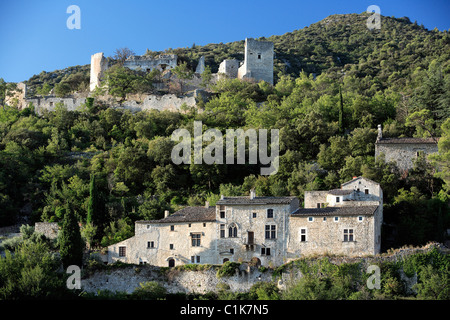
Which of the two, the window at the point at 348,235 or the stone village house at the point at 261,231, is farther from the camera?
the stone village house at the point at 261,231

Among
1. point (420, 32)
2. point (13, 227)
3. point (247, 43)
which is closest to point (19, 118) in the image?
point (13, 227)

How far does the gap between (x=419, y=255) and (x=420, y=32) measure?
86.5 meters

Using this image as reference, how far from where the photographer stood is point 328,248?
1569 inches

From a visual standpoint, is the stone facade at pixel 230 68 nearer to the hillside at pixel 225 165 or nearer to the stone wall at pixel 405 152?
the hillside at pixel 225 165

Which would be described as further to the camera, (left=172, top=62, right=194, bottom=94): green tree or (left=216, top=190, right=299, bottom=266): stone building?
(left=172, top=62, right=194, bottom=94): green tree

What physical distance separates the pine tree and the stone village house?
10.5ft

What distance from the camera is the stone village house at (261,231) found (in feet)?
130

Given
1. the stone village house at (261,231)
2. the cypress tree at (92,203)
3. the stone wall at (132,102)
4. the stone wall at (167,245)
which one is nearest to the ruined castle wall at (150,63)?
the stone wall at (132,102)

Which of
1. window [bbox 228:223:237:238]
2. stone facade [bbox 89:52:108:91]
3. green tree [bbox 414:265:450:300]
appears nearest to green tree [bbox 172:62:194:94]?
stone facade [bbox 89:52:108:91]

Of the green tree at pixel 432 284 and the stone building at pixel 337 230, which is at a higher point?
the stone building at pixel 337 230

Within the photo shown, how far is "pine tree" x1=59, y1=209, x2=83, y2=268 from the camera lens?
40.4 m

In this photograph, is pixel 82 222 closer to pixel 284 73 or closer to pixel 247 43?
pixel 247 43

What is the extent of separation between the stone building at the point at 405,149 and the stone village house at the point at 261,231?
7.15 m

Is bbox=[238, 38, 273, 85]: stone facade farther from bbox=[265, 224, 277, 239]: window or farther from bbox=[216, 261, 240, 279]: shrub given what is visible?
bbox=[216, 261, 240, 279]: shrub
